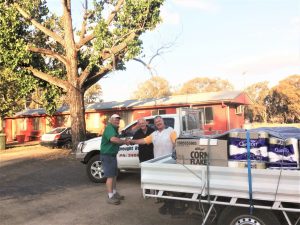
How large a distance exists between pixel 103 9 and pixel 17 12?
14.3 ft

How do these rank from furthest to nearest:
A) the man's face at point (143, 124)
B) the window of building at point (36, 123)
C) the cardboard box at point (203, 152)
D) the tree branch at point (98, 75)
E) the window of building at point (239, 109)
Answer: the window of building at point (36, 123) < the window of building at point (239, 109) < the tree branch at point (98, 75) < the man's face at point (143, 124) < the cardboard box at point (203, 152)

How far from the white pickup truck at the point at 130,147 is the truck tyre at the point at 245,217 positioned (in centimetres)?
498

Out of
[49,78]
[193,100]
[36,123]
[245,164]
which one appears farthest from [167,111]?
[245,164]

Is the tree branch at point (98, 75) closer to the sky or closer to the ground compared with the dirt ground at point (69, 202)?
closer to the sky

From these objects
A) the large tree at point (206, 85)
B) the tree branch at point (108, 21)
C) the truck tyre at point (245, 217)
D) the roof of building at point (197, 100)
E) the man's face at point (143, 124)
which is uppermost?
the large tree at point (206, 85)

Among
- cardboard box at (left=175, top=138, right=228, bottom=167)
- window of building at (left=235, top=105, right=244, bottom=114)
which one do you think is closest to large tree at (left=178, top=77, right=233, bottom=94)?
window of building at (left=235, top=105, right=244, bottom=114)

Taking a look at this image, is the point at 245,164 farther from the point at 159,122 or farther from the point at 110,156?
the point at 110,156

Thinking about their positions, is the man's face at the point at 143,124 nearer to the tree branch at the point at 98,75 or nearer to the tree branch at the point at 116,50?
the tree branch at the point at 116,50

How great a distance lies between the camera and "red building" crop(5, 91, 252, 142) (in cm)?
2897

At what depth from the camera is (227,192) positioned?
5.07 metres

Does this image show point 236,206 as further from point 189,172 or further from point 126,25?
point 126,25

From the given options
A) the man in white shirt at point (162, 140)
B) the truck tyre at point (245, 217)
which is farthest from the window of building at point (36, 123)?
the truck tyre at point (245, 217)

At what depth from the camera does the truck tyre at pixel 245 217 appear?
194 inches

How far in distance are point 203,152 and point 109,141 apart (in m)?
3.25
